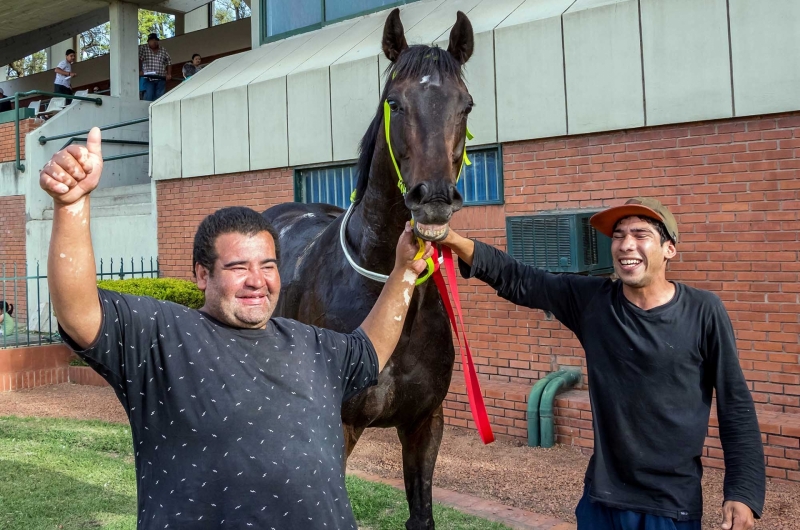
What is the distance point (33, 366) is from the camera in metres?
9.98

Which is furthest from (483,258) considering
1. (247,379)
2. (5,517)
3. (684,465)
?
(5,517)

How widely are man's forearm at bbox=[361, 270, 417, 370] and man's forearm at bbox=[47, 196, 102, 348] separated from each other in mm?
982

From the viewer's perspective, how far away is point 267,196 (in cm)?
985

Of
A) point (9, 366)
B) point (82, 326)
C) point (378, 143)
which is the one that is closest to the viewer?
point (82, 326)

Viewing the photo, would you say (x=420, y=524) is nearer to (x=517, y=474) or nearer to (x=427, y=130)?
(x=427, y=130)

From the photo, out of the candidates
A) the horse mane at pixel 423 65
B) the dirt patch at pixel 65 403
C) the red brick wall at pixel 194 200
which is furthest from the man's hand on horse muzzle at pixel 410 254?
the red brick wall at pixel 194 200

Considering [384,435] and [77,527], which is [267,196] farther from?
[77,527]

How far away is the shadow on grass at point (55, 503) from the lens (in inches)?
194

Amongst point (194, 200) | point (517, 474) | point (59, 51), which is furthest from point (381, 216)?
point (59, 51)

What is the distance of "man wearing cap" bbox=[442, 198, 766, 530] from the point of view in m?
2.59

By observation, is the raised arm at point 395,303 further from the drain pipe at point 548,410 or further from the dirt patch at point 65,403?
the dirt patch at point 65,403

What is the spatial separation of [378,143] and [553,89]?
405 centimetres

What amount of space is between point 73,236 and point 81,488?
15.2 feet

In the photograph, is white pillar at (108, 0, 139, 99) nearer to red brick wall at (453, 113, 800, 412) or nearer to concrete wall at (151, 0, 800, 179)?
concrete wall at (151, 0, 800, 179)
